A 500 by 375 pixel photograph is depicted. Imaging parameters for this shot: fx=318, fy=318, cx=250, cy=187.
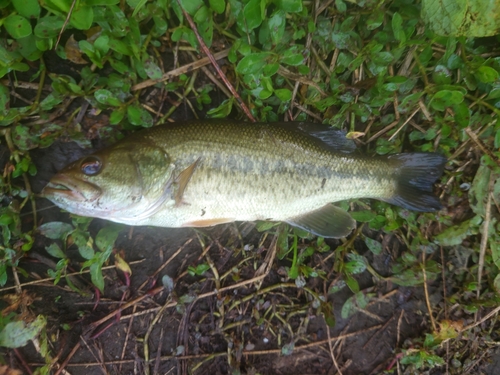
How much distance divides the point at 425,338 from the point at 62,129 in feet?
10.6

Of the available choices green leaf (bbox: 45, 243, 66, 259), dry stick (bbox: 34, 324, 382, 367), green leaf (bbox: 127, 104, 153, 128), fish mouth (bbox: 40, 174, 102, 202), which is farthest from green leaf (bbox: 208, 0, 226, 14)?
dry stick (bbox: 34, 324, 382, 367)

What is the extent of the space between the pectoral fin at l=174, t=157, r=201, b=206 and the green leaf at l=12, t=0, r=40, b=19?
1.25 metres

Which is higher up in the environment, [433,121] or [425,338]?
[433,121]

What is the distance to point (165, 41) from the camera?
7.35 ft

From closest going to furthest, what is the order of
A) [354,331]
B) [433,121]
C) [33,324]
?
[33,324] → [433,121] → [354,331]

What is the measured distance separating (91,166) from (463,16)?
7.95ft

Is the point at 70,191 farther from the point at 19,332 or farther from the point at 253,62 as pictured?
the point at 253,62

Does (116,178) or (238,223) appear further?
(238,223)

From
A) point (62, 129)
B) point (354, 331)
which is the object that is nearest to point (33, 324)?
point (62, 129)

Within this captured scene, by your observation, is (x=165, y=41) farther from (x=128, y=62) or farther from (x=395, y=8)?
(x=395, y=8)

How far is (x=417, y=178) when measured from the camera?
7.79 feet

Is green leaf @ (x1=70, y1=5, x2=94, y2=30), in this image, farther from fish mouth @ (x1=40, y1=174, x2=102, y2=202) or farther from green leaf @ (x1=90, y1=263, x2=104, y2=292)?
green leaf @ (x1=90, y1=263, x2=104, y2=292)

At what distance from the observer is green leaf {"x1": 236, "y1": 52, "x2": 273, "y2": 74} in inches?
76.6

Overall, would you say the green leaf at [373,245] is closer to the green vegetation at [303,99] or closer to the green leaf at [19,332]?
the green vegetation at [303,99]
